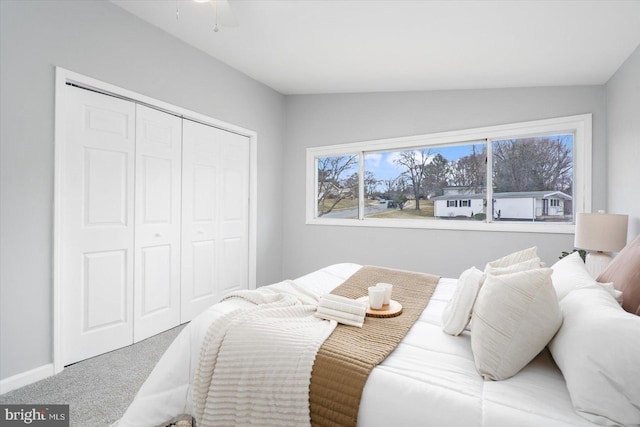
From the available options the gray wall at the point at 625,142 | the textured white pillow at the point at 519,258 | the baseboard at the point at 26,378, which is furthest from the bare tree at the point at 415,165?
the baseboard at the point at 26,378

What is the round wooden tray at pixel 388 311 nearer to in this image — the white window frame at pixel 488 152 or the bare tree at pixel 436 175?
the white window frame at pixel 488 152

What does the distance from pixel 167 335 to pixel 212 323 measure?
1945 millimetres

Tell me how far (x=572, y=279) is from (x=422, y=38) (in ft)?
6.59

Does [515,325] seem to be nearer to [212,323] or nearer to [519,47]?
[212,323]

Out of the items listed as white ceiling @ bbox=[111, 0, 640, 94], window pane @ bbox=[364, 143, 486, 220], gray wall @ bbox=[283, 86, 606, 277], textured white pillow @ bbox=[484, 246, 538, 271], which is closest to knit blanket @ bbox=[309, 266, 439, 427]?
textured white pillow @ bbox=[484, 246, 538, 271]

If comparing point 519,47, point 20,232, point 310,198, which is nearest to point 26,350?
point 20,232

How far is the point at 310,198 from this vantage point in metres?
4.58

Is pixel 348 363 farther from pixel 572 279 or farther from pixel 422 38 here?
pixel 422 38

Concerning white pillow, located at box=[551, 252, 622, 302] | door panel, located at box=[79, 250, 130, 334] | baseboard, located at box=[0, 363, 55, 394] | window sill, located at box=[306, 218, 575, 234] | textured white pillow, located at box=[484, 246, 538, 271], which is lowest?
baseboard, located at box=[0, 363, 55, 394]

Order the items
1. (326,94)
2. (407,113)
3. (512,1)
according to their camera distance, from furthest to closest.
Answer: (326,94)
(407,113)
(512,1)

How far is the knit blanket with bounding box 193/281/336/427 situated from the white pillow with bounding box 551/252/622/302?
3.32ft

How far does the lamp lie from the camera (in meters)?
2.33

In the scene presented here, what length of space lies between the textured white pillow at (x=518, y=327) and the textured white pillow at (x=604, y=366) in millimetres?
84

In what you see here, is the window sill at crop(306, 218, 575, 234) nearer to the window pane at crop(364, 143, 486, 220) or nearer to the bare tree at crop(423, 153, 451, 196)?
the window pane at crop(364, 143, 486, 220)
